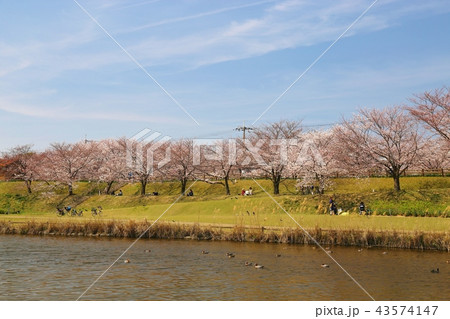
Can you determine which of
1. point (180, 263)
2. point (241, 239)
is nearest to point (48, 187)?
point (241, 239)

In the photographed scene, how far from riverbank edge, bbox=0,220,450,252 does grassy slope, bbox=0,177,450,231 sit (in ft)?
4.68

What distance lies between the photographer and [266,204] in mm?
54094

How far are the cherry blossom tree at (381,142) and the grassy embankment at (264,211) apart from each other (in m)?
4.42

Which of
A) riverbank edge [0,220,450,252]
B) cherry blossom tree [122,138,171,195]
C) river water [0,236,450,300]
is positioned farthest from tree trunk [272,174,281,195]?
river water [0,236,450,300]

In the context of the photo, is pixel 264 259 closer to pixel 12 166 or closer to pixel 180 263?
pixel 180 263

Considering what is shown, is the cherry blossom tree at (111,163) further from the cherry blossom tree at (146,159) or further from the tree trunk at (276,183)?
the tree trunk at (276,183)

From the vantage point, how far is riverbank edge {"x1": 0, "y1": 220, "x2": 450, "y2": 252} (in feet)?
98.0

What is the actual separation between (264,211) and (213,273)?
94.9 ft

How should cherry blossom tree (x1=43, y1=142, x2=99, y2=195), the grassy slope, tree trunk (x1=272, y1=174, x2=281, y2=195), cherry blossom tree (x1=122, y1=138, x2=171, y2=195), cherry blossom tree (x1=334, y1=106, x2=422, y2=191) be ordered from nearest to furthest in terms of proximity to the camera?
the grassy slope, cherry blossom tree (x1=334, y1=106, x2=422, y2=191), tree trunk (x1=272, y1=174, x2=281, y2=195), cherry blossom tree (x1=122, y1=138, x2=171, y2=195), cherry blossom tree (x1=43, y1=142, x2=99, y2=195)

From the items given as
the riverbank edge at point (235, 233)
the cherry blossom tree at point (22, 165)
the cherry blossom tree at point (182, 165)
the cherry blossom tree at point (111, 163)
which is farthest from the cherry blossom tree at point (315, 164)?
the cherry blossom tree at point (22, 165)

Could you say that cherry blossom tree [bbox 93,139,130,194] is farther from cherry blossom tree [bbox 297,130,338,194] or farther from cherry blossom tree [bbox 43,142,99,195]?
cherry blossom tree [bbox 297,130,338,194]

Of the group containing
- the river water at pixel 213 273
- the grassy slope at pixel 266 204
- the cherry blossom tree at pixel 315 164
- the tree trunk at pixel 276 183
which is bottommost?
the river water at pixel 213 273

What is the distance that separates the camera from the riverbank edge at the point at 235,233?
1176 inches

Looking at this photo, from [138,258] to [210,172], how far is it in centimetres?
5868
